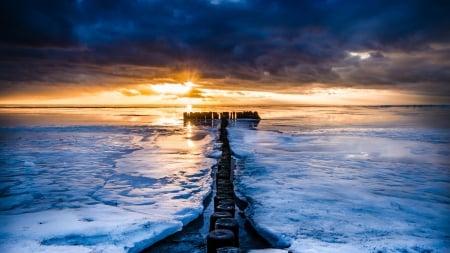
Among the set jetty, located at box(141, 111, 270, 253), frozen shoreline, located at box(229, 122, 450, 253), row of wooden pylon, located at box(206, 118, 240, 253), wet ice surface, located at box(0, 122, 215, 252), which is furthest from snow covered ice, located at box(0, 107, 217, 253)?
frozen shoreline, located at box(229, 122, 450, 253)

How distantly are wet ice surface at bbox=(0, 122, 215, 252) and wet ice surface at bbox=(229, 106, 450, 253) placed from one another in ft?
4.47

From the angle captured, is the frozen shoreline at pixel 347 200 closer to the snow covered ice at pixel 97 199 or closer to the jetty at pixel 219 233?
the jetty at pixel 219 233

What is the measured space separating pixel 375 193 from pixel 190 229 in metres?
4.08

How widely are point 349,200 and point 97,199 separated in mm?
4789

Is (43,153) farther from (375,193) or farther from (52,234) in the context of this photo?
(375,193)

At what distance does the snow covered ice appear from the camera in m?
4.29

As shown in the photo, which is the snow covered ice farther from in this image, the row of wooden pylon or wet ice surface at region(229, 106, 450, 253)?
wet ice surface at region(229, 106, 450, 253)

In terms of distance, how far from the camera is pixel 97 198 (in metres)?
6.36

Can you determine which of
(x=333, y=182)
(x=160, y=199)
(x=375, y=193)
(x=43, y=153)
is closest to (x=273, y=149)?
(x=333, y=182)

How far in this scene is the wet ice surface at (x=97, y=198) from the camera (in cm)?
429

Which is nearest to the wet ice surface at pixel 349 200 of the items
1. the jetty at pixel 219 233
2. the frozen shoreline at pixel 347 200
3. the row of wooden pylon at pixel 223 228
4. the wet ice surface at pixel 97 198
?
the frozen shoreline at pixel 347 200

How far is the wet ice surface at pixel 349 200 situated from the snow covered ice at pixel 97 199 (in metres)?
1.37

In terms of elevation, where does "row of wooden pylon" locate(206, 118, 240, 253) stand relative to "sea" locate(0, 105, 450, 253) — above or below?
above

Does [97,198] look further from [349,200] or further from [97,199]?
[349,200]
